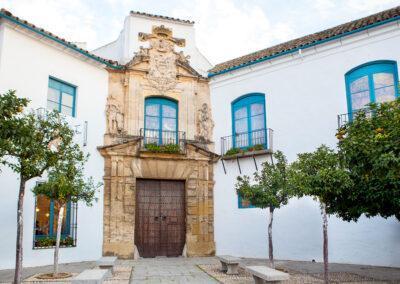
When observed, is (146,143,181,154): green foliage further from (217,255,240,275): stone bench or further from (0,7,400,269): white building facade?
(217,255,240,275): stone bench

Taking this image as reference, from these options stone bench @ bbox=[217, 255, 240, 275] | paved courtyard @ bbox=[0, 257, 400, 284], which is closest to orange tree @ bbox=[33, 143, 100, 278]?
paved courtyard @ bbox=[0, 257, 400, 284]

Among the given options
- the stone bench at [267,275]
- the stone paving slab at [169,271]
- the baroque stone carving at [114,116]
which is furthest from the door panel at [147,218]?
the stone bench at [267,275]

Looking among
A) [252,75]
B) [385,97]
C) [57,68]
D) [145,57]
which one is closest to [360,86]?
[385,97]

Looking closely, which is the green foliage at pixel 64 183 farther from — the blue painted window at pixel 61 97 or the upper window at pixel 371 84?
the upper window at pixel 371 84

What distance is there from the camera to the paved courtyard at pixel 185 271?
8.47 m

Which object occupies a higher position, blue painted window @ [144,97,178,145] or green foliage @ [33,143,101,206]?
blue painted window @ [144,97,178,145]

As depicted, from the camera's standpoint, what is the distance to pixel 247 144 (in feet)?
42.8

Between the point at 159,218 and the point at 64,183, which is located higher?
the point at 64,183

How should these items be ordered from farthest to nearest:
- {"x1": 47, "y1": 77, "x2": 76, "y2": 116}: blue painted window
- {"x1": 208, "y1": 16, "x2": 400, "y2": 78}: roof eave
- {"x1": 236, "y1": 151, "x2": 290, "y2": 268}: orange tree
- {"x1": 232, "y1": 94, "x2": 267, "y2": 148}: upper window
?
{"x1": 232, "y1": 94, "x2": 267, "y2": 148}: upper window < {"x1": 47, "y1": 77, "x2": 76, "y2": 116}: blue painted window < {"x1": 208, "y1": 16, "x2": 400, "y2": 78}: roof eave < {"x1": 236, "y1": 151, "x2": 290, "y2": 268}: orange tree

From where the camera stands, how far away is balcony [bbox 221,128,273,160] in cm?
1251

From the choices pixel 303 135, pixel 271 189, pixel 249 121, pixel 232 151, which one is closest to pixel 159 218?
pixel 232 151

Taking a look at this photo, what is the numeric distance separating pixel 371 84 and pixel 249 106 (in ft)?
12.0

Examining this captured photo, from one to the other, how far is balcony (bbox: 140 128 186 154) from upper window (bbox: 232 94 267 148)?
5.36 feet

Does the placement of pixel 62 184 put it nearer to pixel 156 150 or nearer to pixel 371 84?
pixel 156 150
